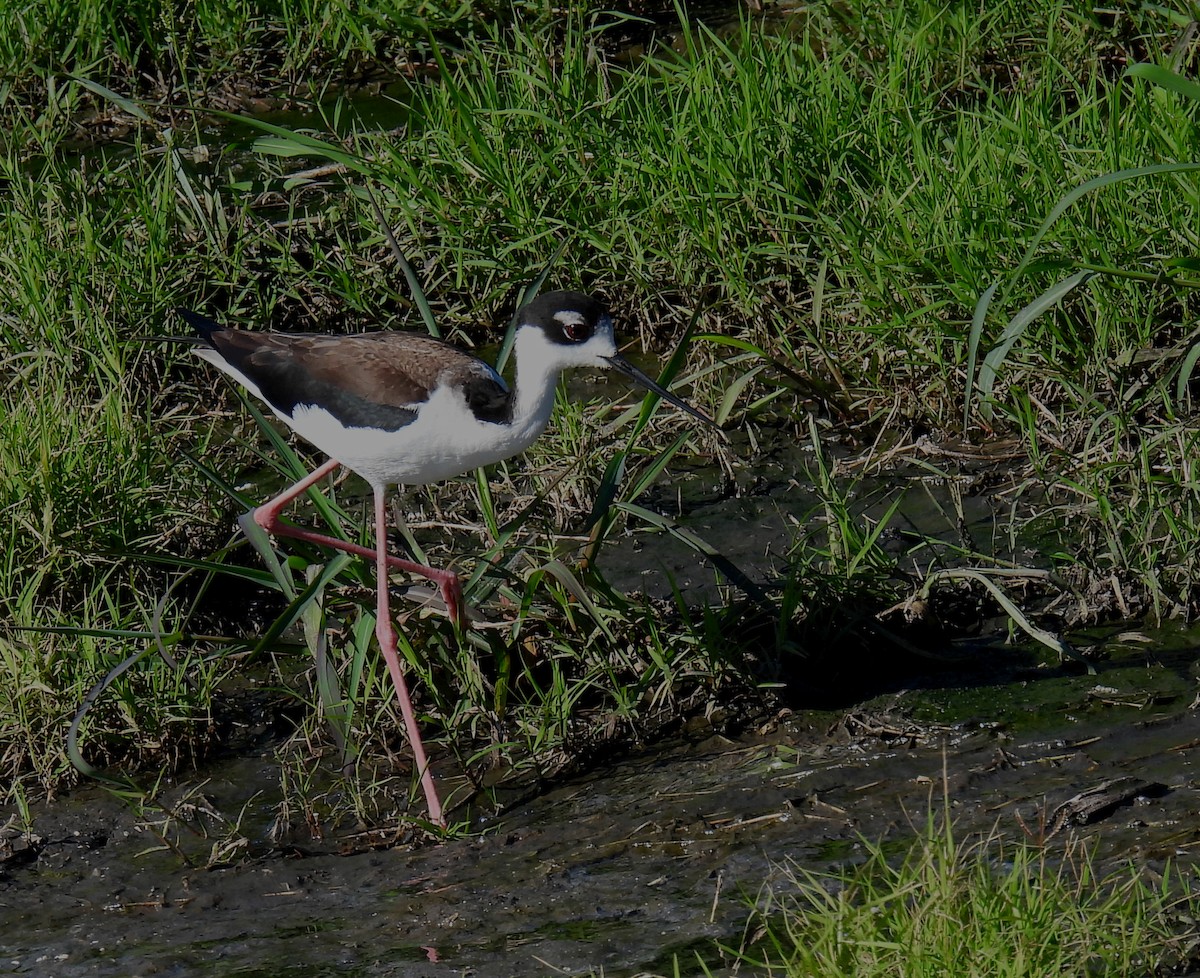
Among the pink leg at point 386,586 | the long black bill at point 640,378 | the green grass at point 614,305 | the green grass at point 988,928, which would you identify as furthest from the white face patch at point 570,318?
the green grass at point 988,928

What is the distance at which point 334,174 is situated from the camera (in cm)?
611

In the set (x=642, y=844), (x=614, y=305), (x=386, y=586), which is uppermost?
(x=614, y=305)

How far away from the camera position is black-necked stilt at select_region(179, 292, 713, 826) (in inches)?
164

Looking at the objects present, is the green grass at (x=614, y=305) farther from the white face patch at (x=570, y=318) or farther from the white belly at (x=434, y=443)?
the white face patch at (x=570, y=318)

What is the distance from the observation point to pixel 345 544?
4.34 m

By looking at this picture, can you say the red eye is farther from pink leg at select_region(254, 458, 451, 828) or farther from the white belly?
pink leg at select_region(254, 458, 451, 828)

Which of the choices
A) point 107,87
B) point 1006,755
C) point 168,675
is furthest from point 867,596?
point 107,87

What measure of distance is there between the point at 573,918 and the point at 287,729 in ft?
4.31

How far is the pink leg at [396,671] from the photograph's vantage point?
392cm

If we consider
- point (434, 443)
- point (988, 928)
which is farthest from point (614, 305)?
point (988, 928)

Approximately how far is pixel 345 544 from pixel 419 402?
1.42 feet

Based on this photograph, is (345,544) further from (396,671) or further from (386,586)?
(396,671)

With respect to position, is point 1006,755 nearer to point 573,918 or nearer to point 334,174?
point 573,918

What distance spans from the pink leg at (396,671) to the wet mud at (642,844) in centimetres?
13
